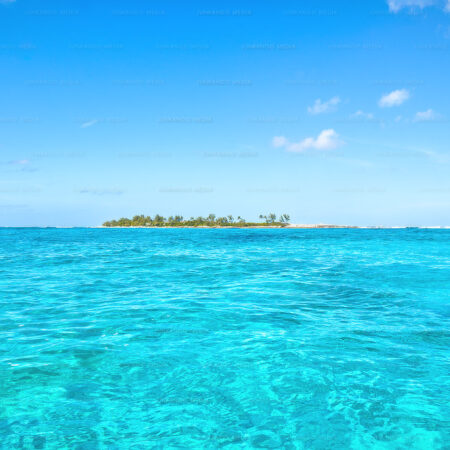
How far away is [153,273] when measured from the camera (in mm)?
20594

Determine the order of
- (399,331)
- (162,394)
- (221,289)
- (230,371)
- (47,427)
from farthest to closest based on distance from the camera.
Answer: (221,289) < (399,331) < (230,371) < (162,394) < (47,427)

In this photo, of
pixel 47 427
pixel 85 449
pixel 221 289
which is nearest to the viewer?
pixel 85 449

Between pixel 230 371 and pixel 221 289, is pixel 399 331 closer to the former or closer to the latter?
pixel 230 371

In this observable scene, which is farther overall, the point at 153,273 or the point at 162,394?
the point at 153,273

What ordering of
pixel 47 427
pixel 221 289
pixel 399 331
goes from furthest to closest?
1. pixel 221 289
2. pixel 399 331
3. pixel 47 427

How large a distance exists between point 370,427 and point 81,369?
5.67m

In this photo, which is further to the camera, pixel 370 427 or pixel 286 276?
pixel 286 276

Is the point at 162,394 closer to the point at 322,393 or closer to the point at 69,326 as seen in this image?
the point at 322,393

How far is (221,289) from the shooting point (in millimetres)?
15562

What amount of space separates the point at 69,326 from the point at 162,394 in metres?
5.11

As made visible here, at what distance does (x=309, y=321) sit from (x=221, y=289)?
19.5ft

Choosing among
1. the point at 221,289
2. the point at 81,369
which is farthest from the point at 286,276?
the point at 81,369

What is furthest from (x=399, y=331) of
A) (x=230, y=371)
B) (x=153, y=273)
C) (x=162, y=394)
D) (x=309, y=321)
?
(x=153, y=273)

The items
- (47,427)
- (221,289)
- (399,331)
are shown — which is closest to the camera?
(47,427)
